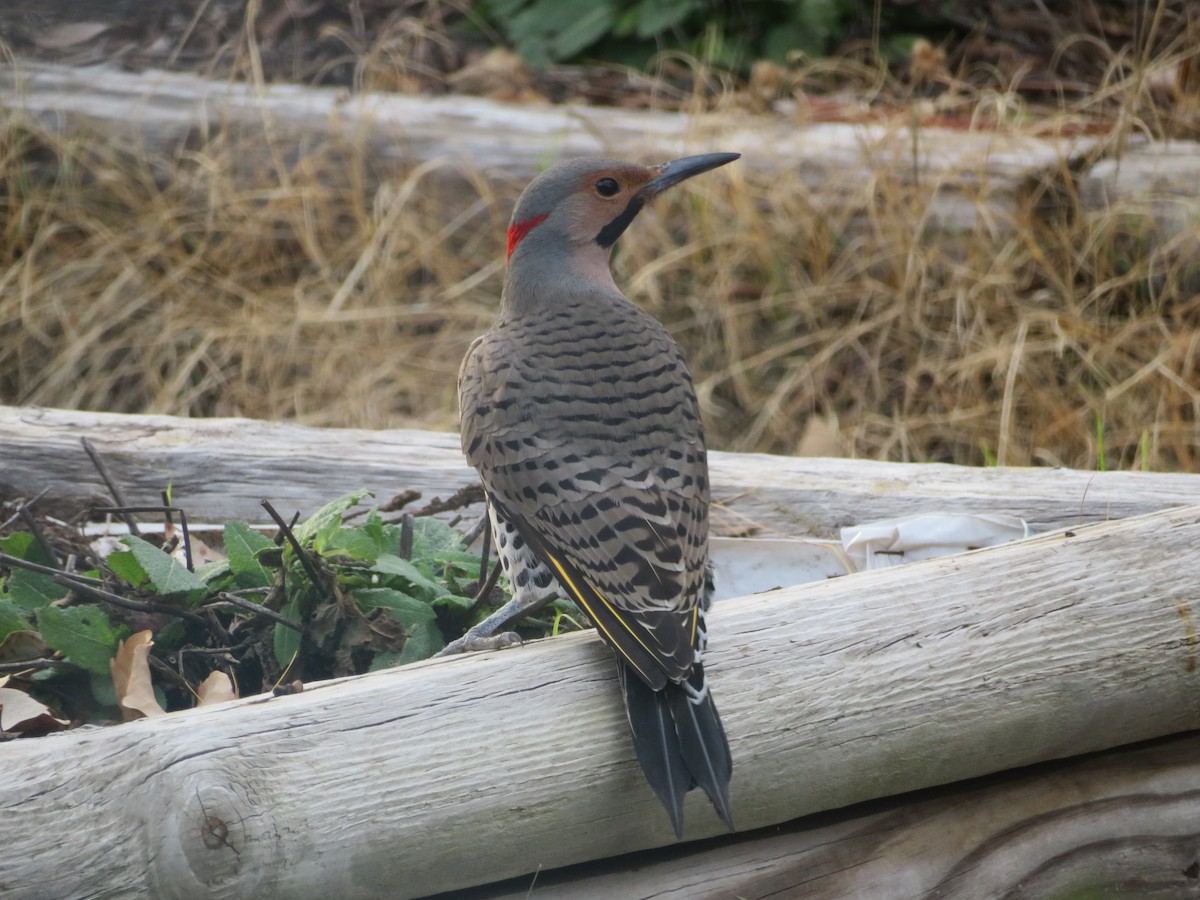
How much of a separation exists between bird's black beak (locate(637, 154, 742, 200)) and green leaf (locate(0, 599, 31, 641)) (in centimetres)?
155

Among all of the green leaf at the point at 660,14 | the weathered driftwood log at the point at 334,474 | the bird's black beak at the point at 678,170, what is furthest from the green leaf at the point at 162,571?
the green leaf at the point at 660,14

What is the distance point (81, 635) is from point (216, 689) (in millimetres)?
265

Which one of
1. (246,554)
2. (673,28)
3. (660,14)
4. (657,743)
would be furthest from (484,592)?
(673,28)

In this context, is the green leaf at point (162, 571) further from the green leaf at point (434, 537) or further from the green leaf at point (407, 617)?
the green leaf at point (434, 537)

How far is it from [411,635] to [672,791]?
85 cm

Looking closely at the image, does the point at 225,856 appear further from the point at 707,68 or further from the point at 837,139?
the point at 707,68

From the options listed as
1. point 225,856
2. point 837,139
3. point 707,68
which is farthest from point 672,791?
point 707,68

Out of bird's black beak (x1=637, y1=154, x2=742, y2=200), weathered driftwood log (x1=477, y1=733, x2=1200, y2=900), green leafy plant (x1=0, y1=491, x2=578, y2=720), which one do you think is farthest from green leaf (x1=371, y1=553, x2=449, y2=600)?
bird's black beak (x1=637, y1=154, x2=742, y2=200)

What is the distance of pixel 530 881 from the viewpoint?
2.19 metres

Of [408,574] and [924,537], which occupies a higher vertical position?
[408,574]

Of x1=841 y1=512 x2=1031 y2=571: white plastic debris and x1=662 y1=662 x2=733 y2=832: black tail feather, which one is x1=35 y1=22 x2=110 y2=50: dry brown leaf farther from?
x1=662 y1=662 x2=733 y2=832: black tail feather

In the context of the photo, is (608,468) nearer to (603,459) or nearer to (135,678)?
(603,459)

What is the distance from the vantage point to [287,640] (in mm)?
2629

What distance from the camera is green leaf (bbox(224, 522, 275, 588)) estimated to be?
271 centimetres
